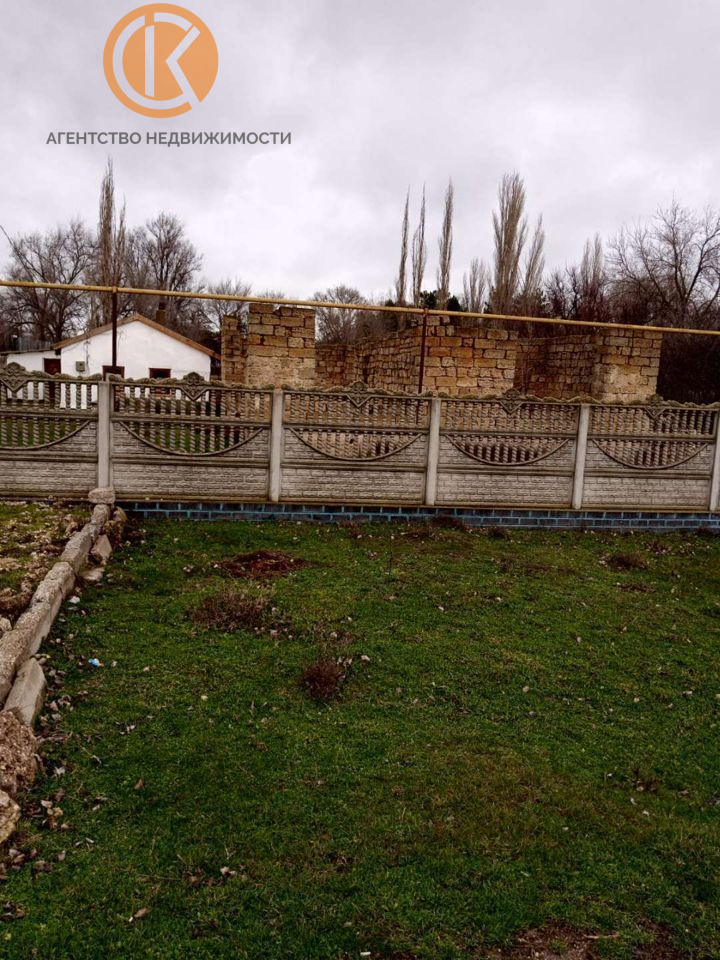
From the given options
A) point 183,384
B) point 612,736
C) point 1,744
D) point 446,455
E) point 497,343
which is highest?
point 497,343

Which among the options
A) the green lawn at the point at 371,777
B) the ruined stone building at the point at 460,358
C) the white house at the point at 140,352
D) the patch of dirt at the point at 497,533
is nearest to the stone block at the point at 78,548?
the green lawn at the point at 371,777

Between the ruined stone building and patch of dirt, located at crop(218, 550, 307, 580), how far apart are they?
536 cm

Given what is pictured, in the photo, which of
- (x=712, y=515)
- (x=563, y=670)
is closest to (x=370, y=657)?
(x=563, y=670)

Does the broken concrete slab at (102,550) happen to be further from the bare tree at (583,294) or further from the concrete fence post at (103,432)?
the bare tree at (583,294)

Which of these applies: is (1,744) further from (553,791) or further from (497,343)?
(497,343)

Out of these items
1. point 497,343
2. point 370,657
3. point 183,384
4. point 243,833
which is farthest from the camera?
point 497,343

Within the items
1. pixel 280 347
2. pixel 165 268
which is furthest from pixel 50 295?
pixel 280 347

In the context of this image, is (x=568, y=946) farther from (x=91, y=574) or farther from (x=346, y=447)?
(x=346, y=447)

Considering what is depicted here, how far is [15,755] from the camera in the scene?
290cm

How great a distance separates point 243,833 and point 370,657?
5.59ft

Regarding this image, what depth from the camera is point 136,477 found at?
286 inches

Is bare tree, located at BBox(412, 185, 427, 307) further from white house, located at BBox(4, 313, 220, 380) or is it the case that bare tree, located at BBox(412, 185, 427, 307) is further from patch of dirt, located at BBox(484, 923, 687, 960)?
patch of dirt, located at BBox(484, 923, 687, 960)

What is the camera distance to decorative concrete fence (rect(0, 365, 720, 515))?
7.11m

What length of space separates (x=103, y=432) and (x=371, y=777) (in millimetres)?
5131
